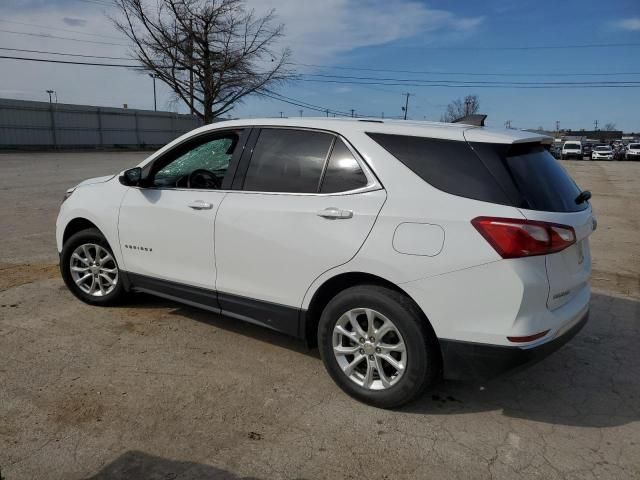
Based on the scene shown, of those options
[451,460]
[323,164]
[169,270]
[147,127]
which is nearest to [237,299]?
[169,270]

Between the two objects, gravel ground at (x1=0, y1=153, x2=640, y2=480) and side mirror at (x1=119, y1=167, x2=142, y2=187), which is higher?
side mirror at (x1=119, y1=167, x2=142, y2=187)

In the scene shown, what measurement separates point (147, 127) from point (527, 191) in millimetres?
47599

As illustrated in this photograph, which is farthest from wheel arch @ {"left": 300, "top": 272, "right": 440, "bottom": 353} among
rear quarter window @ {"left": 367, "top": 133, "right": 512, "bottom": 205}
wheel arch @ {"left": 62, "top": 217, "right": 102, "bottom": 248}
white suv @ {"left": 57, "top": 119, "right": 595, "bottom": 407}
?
wheel arch @ {"left": 62, "top": 217, "right": 102, "bottom": 248}

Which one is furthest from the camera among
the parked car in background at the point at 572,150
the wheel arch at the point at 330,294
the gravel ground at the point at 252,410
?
the parked car in background at the point at 572,150

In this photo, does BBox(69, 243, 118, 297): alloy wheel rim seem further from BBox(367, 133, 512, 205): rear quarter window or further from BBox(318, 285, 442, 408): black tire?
BBox(367, 133, 512, 205): rear quarter window

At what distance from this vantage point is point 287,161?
146 inches

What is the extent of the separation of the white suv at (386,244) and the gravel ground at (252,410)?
342mm

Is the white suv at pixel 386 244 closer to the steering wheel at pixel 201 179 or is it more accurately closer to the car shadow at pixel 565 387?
the steering wheel at pixel 201 179

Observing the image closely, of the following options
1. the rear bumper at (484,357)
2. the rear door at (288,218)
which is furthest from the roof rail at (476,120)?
the rear bumper at (484,357)

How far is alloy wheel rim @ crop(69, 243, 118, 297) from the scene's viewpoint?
4.83 m

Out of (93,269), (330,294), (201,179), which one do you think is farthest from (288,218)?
(93,269)

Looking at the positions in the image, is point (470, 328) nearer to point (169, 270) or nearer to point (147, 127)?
point (169, 270)

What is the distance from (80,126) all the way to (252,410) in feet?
140

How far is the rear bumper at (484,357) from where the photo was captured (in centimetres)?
289
